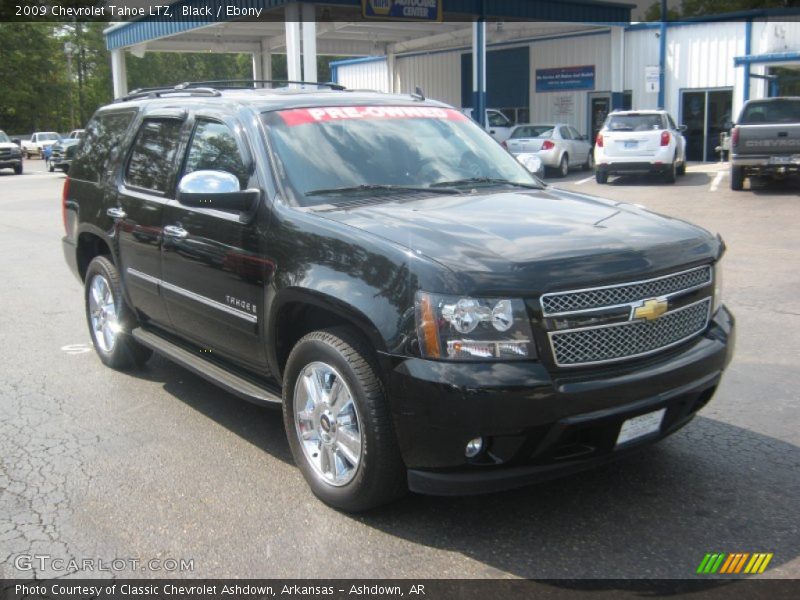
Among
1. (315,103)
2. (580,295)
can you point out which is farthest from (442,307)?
(315,103)

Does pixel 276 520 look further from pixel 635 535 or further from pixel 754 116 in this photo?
pixel 754 116

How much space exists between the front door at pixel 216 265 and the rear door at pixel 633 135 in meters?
17.3

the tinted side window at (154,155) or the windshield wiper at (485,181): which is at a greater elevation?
the tinted side window at (154,155)

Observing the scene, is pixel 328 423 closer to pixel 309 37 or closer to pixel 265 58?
pixel 309 37

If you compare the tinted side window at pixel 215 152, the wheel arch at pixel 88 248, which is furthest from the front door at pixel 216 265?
the wheel arch at pixel 88 248

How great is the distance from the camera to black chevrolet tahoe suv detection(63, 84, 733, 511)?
10.8ft

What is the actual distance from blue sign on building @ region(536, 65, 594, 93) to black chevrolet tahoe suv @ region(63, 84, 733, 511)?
27466 mm

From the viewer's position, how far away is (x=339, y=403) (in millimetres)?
3818

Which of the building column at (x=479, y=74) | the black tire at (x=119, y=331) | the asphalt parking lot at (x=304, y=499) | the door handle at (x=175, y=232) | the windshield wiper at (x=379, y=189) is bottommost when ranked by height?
the asphalt parking lot at (x=304, y=499)

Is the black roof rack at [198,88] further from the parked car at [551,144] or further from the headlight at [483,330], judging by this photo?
the parked car at [551,144]

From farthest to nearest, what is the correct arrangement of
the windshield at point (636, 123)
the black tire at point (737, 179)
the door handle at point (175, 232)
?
the windshield at point (636, 123)
the black tire at point (737, 179)
the door handle at point (175, 232)

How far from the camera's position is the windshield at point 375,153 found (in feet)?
14.4

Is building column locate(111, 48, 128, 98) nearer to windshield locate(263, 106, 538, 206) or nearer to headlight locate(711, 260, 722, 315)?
windshield locate(263, 106, 538, 206)

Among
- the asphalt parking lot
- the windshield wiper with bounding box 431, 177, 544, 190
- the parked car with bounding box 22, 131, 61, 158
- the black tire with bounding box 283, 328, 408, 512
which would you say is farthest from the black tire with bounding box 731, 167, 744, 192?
the parked car with bounding box 22, 131, 61, 158
